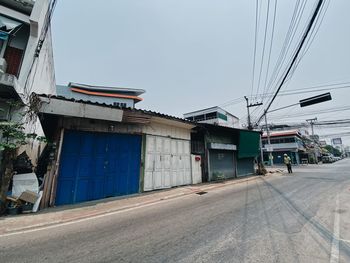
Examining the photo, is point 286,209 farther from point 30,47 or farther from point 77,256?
point 30,47

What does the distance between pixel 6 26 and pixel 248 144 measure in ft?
57.7

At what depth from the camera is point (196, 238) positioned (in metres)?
3.83

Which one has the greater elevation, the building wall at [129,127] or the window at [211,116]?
the window at [211,116]

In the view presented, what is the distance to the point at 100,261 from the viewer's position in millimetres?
2980

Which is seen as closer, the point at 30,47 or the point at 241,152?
the point at 30,47

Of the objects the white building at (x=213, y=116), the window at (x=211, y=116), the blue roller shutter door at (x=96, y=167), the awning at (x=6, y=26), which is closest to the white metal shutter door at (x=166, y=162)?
the blue roller shutter door at (x=96, y=167)

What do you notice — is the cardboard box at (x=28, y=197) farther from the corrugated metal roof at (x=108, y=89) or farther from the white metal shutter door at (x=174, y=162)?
the corrugated metal roof at (x=108, y=89)

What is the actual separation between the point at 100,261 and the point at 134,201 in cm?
433

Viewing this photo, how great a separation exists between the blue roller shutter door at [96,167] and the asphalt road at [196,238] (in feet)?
8.33

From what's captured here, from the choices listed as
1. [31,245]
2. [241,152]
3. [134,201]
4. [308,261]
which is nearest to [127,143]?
[134,201]

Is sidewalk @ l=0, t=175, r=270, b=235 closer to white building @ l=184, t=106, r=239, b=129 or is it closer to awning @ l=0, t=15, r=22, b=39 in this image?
awning @ l=0, t=15, r=22, b=39

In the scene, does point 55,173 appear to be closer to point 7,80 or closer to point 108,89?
point 7,80

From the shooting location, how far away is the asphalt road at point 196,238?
314 centimetres

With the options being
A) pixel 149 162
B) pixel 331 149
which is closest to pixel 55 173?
pixel 149 162
